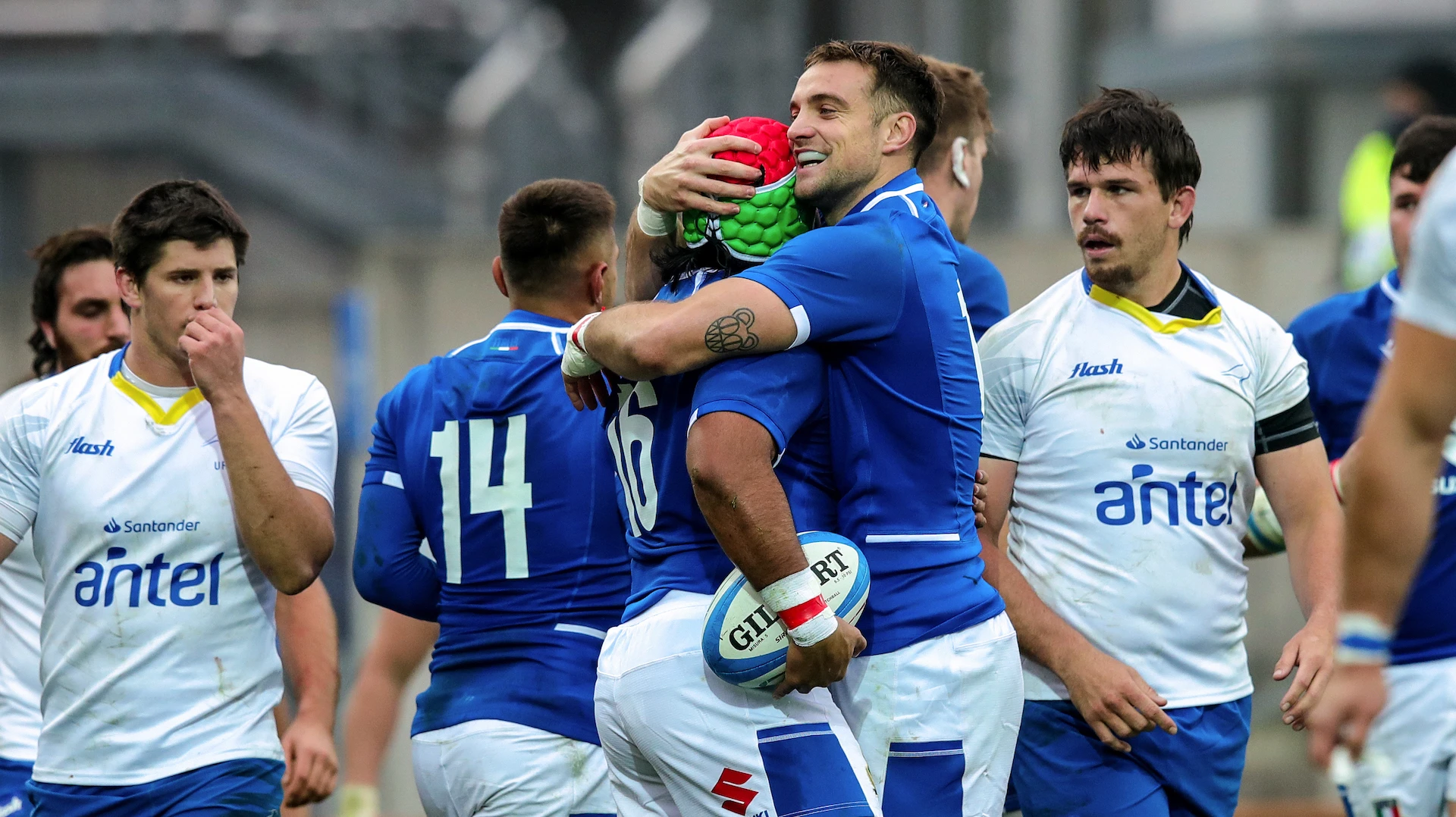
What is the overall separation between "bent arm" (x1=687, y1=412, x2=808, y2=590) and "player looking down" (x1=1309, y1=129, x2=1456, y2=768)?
1160 millimetres

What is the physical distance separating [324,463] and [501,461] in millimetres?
516

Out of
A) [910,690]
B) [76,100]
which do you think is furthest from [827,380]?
[76,100]

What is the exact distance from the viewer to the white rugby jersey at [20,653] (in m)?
5.49

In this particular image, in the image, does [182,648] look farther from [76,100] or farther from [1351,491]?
[76,100]

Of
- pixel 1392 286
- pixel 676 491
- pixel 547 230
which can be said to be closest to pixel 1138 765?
pixel 676 491

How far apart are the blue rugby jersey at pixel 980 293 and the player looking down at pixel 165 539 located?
2.02 m

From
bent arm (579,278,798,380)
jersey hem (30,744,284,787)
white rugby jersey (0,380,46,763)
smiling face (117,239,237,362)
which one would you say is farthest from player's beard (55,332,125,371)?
bent arm (579,278,798,380)

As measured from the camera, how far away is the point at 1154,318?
4.78 m

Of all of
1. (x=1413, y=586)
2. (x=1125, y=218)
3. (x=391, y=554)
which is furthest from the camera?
(x=1413, y=586)

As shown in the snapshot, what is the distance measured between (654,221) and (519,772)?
5.55ft

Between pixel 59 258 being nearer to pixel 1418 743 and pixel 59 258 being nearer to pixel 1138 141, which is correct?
pixel 1138 141

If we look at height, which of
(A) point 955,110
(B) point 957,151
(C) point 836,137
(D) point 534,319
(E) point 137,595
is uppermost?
(A) point 955,110

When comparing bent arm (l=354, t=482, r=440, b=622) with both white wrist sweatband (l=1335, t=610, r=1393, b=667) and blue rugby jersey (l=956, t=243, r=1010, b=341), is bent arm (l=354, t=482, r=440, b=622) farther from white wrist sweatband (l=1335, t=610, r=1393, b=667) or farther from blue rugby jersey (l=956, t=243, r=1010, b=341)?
white wrist sweatband (l=1335, t=610, r=1393, b=667)

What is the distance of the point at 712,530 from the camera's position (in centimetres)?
364
